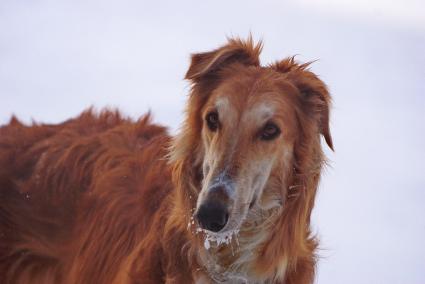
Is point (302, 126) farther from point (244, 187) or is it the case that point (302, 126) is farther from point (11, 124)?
point (11, 124)

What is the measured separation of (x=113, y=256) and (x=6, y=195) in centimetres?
99

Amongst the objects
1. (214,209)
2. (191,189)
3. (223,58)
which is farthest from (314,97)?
(214,209)

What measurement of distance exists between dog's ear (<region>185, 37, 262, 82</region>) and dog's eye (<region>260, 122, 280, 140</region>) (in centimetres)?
56

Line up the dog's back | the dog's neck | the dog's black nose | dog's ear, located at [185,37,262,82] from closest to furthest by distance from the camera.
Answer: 1. the dog's black nose
2. the dog's neck
3. dog's ear, located at [185,37,262,82]
4. the dog's back

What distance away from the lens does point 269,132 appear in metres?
5.61

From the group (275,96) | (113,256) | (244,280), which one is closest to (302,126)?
(275,96)

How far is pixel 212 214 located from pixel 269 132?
719mm

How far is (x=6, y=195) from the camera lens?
6.64 meters

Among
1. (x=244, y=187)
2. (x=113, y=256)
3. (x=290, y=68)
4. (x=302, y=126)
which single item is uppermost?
(x=290, y=68)

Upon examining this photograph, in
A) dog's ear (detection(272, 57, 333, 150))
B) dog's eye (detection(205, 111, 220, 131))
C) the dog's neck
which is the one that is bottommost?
the dog's neck

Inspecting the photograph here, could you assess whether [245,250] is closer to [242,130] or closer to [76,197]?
[242,130]

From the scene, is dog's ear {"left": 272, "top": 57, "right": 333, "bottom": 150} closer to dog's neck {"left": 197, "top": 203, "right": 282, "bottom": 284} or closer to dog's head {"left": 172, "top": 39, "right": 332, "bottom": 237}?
dog's head {"left": 172, "top": 39, "right": 332, "bottom": 237}

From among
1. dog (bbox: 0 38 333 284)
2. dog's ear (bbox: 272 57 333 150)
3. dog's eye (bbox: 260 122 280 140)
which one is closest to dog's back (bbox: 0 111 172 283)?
dog (bbox: 0 38 333 284)

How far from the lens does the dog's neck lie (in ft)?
18.7
